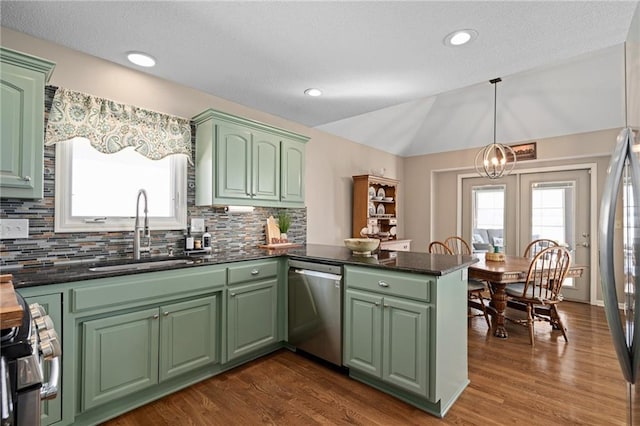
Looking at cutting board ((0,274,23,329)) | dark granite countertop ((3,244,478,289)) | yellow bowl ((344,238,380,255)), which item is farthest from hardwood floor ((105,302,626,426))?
cutting board ((0,274,23,329))

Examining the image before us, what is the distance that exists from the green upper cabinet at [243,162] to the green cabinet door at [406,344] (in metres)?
1.59

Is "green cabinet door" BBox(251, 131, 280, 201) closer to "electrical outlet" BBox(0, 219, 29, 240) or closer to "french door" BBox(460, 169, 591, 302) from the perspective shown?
"electrical outlet" BBox(0, 219, 29, 240)

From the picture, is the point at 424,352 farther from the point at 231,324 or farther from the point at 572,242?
the point at 572,242

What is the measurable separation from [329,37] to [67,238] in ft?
7.33

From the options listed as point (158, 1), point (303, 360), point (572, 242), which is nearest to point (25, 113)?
point (158, 1)

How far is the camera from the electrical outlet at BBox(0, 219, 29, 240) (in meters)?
1.92

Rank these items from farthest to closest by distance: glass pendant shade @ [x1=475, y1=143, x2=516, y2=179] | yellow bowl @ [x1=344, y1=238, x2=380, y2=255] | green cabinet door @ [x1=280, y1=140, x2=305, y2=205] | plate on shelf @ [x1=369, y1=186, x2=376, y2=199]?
1. plate on shelf @ [x1=369, y1=186, x2=376, y2=199]
2. glass pendant shade @ [x1=475, y1=143, x2=516, y2=179]
3. green cabinet door @ [x1=280, y1=140, x2=305, y2=205]
4. yellow bowl @ [x1=344, y1=238, x2=380, y2=255]

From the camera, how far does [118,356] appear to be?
1.90m

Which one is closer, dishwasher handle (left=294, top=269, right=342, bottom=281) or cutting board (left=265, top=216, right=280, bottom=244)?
dishwasher handle (left=294, top=269, right=342, bottom=281)

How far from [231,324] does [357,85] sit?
2.24 metres

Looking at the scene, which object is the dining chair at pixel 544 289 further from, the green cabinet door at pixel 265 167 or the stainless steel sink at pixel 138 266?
the stainless steel sink at pixel 138 266

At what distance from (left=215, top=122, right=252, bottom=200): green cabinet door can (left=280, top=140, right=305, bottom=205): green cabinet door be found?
43 centimetres

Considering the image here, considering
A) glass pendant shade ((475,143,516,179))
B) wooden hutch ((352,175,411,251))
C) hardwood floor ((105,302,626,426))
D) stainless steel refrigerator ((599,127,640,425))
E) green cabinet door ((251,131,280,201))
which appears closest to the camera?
stainless steel refrigerator ((599,127,640,425))

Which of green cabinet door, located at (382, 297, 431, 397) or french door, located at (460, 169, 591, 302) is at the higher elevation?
french door, located at (460, 169, 591, 302)
